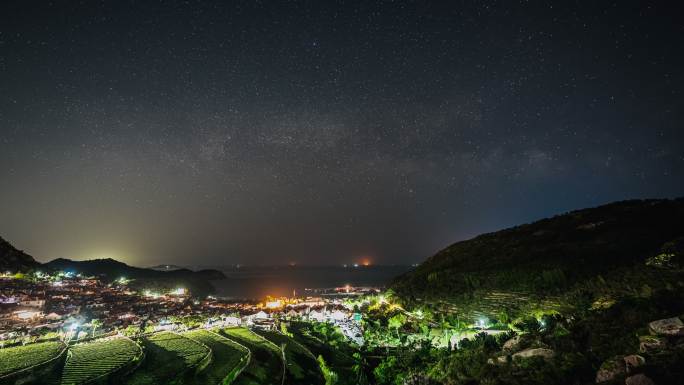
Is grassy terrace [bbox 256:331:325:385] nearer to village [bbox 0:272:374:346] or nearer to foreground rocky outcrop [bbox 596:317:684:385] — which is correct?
village [bbox 0:272:374:346]

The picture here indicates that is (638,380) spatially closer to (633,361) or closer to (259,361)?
(633,361)

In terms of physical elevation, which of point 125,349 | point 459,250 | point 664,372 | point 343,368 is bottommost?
point 343,368

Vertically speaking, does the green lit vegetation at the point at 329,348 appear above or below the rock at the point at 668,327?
below

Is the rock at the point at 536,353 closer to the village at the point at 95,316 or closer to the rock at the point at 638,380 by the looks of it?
the rock at the point at 638,380

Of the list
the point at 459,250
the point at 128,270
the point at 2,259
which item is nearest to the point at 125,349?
the point at 2,259

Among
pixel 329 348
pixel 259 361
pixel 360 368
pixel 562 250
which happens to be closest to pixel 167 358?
pixel 259 361

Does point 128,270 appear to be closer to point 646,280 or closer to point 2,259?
point 2,259

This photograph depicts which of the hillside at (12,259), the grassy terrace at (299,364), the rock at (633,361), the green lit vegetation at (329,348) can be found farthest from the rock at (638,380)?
the hillside at (12,259)
